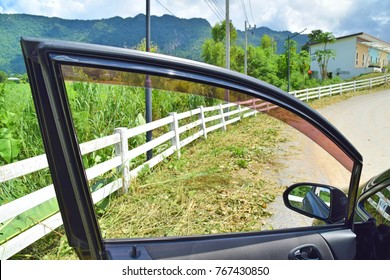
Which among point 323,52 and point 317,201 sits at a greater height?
point 323,52

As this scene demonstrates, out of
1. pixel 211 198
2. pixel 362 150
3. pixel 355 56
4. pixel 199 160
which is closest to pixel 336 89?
pixel 362 150

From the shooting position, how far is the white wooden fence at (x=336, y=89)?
19.2m

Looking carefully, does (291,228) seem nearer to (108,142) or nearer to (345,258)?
(345,258)

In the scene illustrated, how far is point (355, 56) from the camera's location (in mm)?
40094

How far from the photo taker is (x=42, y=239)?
2613 millimetres

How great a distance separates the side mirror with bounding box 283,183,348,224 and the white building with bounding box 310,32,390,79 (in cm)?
4473

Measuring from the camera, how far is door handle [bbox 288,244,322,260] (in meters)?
1.10

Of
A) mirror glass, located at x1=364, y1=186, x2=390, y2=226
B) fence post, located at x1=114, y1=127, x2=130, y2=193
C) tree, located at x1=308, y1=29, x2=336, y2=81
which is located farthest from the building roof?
mirror glass, located at x1=364, y1=186, x2=390, y2=226

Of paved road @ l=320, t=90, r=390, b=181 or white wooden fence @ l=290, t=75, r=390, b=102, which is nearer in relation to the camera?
paved road @ l=320, t=90, r=390, b=181

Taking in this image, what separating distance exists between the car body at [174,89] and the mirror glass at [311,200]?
0.05ft

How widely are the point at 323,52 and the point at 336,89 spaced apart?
19676 millimetres

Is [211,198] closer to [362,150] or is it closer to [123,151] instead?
[123,151]

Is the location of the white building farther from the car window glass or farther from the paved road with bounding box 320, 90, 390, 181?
the car window glass

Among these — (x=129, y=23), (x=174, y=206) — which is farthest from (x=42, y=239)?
(x=129, y=23)
